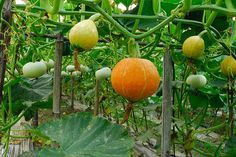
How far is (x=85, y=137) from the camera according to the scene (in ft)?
3.62

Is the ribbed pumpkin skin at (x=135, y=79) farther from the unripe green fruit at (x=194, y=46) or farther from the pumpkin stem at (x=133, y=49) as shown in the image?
the unripe green fruit at (x=194, y=46)

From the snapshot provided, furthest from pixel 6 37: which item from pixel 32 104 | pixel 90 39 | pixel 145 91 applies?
pixel 32 104

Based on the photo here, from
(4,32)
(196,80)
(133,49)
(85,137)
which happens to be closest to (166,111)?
(196,80)

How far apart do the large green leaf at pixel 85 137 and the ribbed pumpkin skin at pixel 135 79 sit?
0.25 meters

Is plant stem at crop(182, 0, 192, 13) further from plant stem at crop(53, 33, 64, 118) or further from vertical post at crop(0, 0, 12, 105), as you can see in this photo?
plant stem at crop(53, 33, 64, 118)

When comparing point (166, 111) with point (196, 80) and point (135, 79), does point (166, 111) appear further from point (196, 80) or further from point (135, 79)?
point (135, 79)

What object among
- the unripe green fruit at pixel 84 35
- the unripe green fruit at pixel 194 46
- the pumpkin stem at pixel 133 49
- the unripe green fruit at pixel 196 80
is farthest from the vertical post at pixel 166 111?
the unripe green fruit at pixel 84 35

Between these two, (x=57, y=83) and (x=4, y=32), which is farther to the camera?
(x=57, y=83)

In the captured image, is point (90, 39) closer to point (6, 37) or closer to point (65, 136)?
point (6, 37)

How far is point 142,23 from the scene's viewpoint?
1262 mm

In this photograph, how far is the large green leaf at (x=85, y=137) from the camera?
3.38ft

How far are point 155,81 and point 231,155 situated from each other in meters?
0.84

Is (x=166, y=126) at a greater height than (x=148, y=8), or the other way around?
(x=148, y=8)

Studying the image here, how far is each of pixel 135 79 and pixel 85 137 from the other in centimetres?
35
